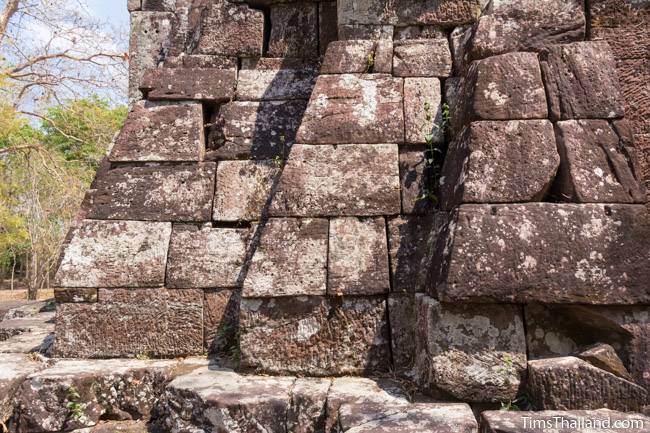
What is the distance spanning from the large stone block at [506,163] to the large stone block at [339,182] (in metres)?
0.52

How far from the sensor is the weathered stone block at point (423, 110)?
3764 millimetres

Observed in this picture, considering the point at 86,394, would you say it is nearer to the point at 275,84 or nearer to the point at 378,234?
the point at 378,234

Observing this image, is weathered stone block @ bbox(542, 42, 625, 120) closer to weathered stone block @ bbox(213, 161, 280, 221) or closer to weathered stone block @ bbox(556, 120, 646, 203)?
weathered stone block @ bbox(556, 120, 646, 203)

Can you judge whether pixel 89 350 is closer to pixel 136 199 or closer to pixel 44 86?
pixel 136 199

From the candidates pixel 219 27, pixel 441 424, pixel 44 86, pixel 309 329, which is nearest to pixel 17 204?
pixel 44 86

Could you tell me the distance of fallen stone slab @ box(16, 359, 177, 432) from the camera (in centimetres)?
315

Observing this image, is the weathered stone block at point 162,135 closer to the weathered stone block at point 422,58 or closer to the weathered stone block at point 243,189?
the weathered stone block at point 243,189

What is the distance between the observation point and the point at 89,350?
3.76 m

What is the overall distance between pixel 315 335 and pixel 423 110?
1893 millimetres

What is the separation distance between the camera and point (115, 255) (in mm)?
3891

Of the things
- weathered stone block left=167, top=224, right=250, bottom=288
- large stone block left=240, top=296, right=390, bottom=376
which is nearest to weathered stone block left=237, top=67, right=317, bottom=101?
weathered stone block left=167, top=224, right=250, bottom=288

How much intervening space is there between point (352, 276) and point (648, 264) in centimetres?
175

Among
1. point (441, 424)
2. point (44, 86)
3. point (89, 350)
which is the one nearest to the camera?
point (441, 424)

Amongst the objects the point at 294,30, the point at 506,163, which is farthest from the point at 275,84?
the point at 506,163
